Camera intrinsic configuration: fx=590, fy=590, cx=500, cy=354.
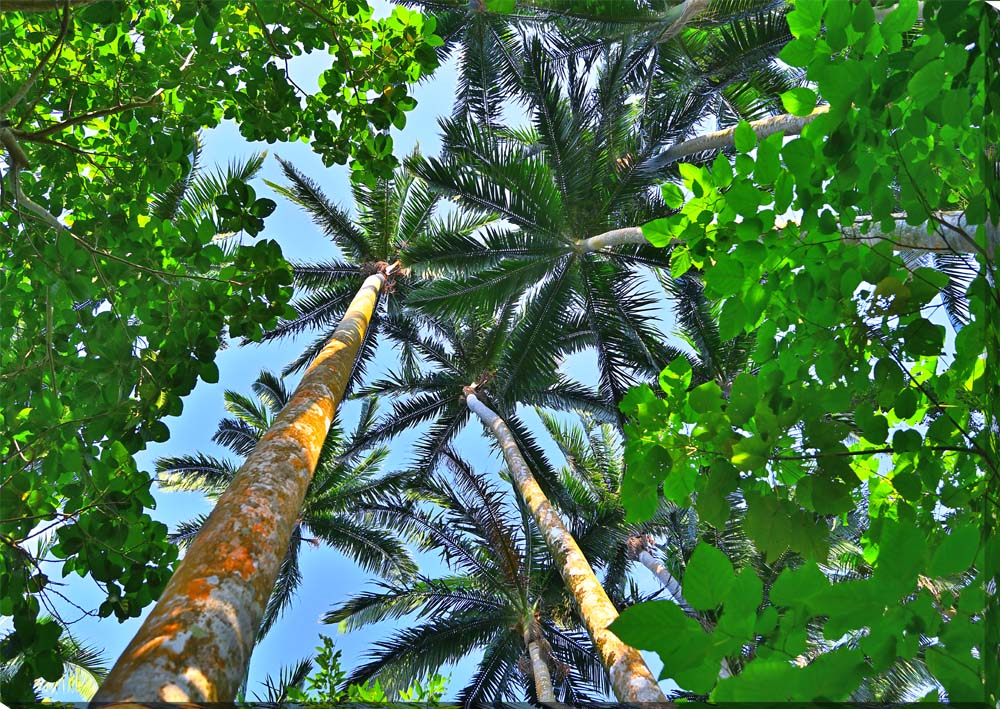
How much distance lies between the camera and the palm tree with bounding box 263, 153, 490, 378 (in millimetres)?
8430

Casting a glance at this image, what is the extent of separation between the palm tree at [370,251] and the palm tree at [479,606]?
2.51m

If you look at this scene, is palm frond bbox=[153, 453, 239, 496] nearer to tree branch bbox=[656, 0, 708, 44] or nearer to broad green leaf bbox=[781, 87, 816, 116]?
broad green leaf bbox=[781, 87, 816, 116]

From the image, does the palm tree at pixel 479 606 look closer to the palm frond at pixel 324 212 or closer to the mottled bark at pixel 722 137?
the palm frond at pixel 324 212

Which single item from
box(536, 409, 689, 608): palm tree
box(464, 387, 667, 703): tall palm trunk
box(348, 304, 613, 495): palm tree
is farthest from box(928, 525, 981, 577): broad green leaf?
box(348, 304, 613, 495): palm tree

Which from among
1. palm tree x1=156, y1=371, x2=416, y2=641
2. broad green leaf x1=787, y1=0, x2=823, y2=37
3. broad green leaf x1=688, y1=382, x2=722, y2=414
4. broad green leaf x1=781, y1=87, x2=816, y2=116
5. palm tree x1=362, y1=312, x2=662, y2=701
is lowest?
broad green leaf x1=688, y1=382, x2=722, y2=414

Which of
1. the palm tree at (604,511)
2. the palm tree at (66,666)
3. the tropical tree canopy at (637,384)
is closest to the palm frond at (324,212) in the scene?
the tropical tree canopy at (637,384)

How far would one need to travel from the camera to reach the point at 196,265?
201 centimetres

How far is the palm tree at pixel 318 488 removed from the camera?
507cm

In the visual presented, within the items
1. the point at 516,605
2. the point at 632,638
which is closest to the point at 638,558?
the point at 516,605

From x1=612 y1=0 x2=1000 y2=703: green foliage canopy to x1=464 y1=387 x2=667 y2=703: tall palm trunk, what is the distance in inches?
18.2

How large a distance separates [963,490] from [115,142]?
304cm

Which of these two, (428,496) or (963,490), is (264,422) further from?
(963,490)

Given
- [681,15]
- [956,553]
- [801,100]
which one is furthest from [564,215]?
[956,553]

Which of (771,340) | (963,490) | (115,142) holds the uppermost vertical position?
(115,142)
